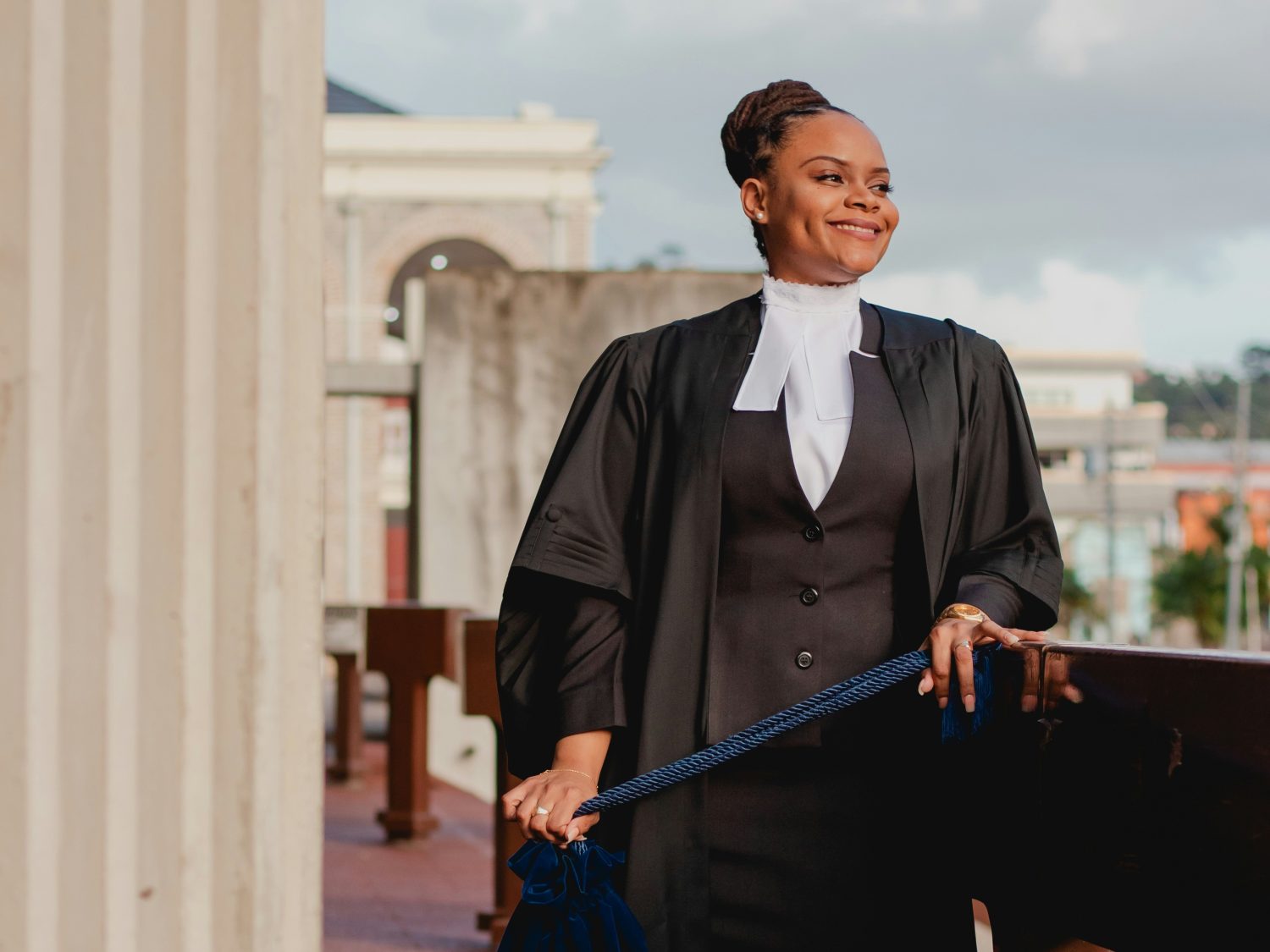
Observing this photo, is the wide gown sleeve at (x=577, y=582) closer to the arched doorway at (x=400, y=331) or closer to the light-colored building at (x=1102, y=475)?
the arched doorway at (x=400, y=331)

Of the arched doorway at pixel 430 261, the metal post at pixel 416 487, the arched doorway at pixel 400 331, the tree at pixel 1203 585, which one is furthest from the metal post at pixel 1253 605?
the metal post at pixel 416 487

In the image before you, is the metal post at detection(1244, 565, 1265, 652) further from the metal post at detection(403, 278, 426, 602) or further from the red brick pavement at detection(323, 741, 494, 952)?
the red brick pavement at detection(323, 741, 494, 952)

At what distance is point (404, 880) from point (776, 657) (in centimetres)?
471

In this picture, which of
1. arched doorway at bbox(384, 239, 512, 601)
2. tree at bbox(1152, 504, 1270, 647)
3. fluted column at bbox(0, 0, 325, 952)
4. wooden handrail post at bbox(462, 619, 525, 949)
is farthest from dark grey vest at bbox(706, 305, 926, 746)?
tree at bbox(1152, 504, 1270, 647)

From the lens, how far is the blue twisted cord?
2.18m

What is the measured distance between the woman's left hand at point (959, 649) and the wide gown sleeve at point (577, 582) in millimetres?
442

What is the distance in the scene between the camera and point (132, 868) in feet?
6.79

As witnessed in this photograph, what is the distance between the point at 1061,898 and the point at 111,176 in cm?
131

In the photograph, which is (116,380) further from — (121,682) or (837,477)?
(837,477)

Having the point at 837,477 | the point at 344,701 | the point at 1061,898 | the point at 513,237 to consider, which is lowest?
the point at 344,701

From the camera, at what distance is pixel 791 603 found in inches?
92.4

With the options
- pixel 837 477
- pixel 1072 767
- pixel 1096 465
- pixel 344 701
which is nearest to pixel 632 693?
pixel 837 477

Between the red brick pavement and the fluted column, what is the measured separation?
349 cm

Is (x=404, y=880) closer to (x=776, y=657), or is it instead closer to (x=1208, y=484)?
(x=776, y=657)
